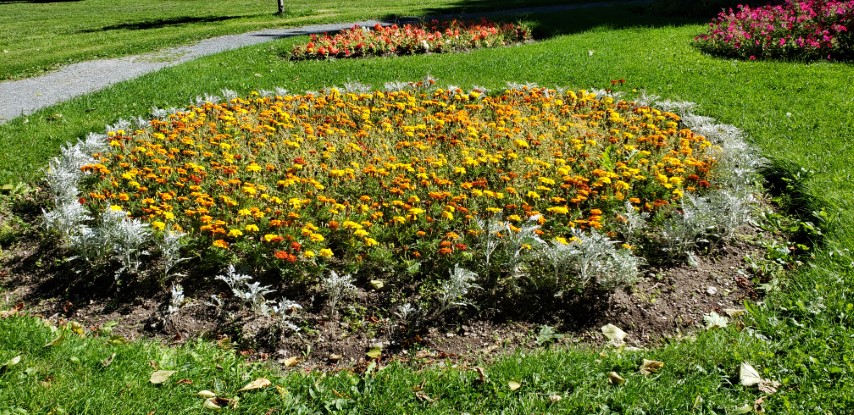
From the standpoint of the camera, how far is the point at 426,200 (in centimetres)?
513

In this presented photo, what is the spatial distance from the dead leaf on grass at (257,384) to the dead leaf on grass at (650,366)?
1.98m

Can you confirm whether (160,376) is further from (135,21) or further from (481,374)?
(135,21)

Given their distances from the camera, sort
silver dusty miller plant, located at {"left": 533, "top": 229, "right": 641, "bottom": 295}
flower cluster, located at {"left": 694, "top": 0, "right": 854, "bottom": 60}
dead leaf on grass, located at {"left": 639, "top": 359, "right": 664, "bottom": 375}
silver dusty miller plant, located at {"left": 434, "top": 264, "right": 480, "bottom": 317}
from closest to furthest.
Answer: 1. dead leaf on grass, located at {"left": 639, "top": 359, "right": 664, "bottom": 375}
2. silver dusty miller plant, located at {"left": 434, "top": 264, "right": 480, "bottom": 317}
3. silver dusty miller plant, located at {"left": 533, "top": 229, "right": 641, "bottom": 295}
4. flower cluster, located at {"left": 694, "top": 0, "right": 854, "bottom": 60}

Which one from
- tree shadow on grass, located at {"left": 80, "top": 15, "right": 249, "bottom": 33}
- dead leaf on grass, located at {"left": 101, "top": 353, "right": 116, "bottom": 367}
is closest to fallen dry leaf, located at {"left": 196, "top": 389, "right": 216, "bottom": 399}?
dead leaf on grass, located at {"left": 101, "top": 353, "right": 116, "bottom": 367}

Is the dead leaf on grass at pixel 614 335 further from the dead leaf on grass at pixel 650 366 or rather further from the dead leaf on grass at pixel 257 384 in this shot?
the dead leaf on grass at pixel 257 384

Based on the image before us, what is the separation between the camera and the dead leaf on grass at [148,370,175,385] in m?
3.20

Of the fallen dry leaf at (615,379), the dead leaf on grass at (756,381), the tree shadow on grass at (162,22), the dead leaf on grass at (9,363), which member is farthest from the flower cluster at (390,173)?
the tree shadow on grass at (162,22)

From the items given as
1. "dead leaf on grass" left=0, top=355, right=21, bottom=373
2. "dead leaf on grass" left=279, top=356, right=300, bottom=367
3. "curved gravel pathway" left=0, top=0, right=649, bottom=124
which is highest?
"curved gravel pathway" left=0, top=0, right=649, bottom=124

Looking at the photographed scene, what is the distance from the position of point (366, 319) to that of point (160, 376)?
123 centimetres

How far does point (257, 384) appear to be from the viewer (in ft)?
10.6

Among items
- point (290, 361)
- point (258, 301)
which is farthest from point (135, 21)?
point (290, 361)

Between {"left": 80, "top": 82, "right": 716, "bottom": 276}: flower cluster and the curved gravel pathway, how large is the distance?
135 inches

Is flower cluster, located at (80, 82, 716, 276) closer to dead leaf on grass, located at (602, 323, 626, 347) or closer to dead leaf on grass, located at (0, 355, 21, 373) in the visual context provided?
dead leaf on grass, located at (602, 323, 626, 347)

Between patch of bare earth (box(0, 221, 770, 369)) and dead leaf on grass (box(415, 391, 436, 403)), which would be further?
patch of bare earth (box(0, 221, 770, 369))
